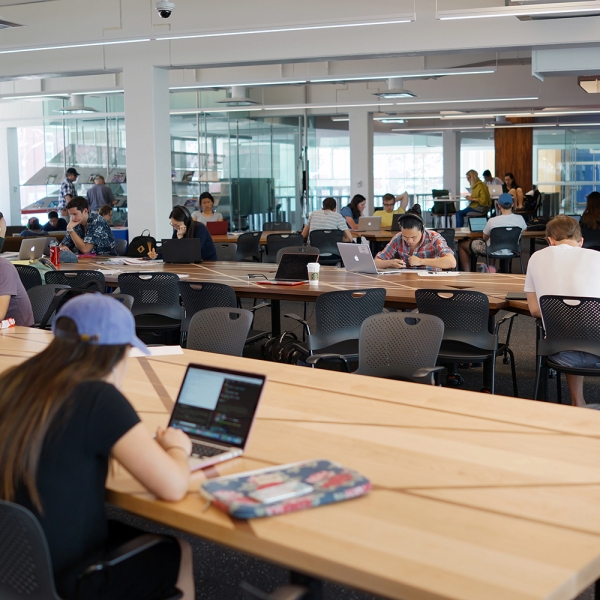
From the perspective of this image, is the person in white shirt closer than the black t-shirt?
No

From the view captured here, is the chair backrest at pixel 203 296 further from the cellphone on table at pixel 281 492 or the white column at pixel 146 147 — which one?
the white column at pixel 146 147

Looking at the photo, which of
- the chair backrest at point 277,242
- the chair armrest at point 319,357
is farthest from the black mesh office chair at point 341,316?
the chair backrest at point 277,242

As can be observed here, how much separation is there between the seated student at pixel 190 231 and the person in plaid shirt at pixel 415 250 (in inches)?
77.4

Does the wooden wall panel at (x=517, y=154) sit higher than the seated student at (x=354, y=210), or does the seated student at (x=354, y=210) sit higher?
the wooden wall panel at (x=517, y=154)

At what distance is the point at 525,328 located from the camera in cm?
806

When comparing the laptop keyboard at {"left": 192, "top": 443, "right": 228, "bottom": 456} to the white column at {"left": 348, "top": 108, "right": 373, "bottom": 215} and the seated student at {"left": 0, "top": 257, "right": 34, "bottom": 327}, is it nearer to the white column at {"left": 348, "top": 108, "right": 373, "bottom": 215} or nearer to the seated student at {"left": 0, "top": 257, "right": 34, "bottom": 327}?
the seated student at {"left": 0, "top": 257, "right": 34, "bottom": 327}

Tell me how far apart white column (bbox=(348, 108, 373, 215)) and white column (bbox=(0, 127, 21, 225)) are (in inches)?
356

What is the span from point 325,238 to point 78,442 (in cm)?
887

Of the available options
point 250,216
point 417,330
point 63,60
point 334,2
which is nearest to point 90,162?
point 250,216

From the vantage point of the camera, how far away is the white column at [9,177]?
804 inches

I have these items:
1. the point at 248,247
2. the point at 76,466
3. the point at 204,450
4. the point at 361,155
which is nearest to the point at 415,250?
the point at 248,247

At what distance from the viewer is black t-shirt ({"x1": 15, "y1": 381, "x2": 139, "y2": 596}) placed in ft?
6.06

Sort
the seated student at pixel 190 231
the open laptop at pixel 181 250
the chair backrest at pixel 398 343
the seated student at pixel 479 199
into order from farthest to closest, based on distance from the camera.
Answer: the seated student at pixel 479 199, the seated student at pixel 190 231, the open laptop at pixel 181 250, the chair backrest at pixel 398 343

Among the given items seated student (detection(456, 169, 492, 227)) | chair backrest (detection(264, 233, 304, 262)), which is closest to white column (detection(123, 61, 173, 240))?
chair backrest (detection(264, 233, 304, 262))
